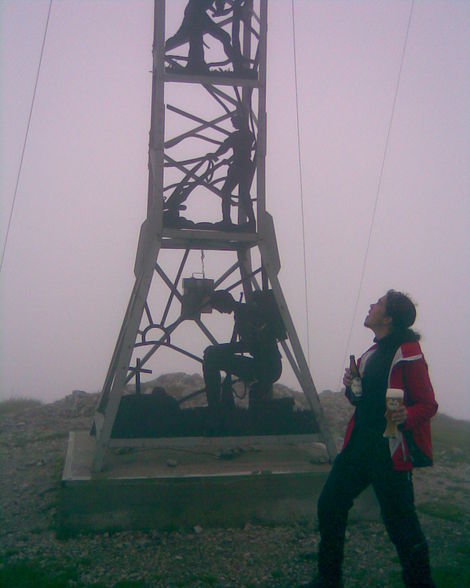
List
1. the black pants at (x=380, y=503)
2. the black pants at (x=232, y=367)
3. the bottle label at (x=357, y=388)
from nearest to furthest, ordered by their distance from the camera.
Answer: the black pants at (x=380, y=503), the bottle label at (x=357, y=388), the black pants at (x=232, y=367)

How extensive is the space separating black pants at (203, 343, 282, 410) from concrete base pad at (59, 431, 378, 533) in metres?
0.84

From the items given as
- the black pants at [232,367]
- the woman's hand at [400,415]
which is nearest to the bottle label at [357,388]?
the woman's hand at [400,415]

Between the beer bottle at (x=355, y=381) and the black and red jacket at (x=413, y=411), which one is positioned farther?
the beer bottle at (x=355, y=381)

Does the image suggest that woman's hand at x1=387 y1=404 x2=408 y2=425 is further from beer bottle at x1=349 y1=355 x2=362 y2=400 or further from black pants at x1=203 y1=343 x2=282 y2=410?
black pants at x1=203 y1=343 x2=282 y2=410

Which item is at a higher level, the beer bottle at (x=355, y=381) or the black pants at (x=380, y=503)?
the beer bottle at (x=355, y=381)

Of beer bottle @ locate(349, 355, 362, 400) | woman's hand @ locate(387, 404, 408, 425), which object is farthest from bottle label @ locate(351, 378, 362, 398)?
woman's hand @ locate(387, 404, 408, 425)

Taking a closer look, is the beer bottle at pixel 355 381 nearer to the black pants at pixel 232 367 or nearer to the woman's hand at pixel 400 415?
the woman's hand at pixel 400 415

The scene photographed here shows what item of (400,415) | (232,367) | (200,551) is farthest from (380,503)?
(232,367)

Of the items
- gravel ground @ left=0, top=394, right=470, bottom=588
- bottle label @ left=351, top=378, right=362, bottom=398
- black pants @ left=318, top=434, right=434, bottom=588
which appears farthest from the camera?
gravel ground @ left=0, top=394, right=470, bottom=588

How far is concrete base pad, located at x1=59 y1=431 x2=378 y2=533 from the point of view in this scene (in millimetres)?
6648

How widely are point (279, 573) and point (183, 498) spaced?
149 cm

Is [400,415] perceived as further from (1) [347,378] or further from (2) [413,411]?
(1) [347,378]

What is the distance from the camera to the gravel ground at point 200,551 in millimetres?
5520

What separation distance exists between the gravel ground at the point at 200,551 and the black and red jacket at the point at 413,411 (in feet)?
5.41
